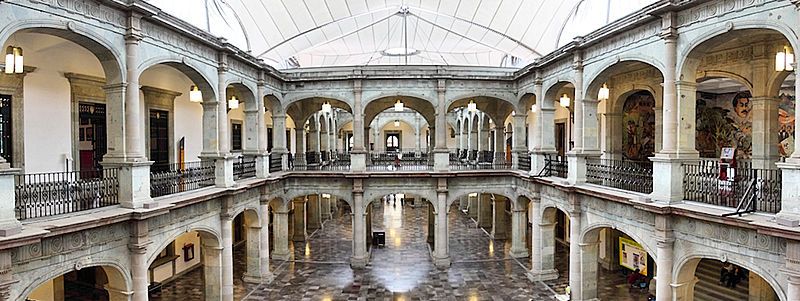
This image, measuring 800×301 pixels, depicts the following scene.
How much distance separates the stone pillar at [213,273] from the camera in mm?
13648

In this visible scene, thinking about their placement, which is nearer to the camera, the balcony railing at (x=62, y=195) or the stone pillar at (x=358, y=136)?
the balcony railing at (x=62, y=195)

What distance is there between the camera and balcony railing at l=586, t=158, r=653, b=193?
1144cm

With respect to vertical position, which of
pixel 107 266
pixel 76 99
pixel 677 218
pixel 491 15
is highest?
pixel 491 15

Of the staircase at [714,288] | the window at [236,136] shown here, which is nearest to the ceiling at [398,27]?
the window at [236,136]

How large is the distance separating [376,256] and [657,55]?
14.0 m

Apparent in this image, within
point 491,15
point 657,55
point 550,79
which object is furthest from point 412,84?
point 657,55

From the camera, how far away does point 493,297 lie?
51.2 ft

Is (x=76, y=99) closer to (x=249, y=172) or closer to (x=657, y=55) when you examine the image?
(x=249, y=172)

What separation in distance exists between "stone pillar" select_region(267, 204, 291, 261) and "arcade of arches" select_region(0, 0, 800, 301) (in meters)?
0.13

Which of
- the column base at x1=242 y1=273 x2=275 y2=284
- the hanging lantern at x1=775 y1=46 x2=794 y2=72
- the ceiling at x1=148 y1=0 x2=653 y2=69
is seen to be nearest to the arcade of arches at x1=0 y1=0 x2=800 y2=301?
the hanging lantern at x1=775 y1=46 x2=794 y2=72

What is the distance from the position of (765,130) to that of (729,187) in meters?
2.26

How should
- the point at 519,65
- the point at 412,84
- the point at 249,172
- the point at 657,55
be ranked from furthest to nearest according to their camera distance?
the point at 519,65 → the point at 412,84 → the point at 249,172 → the point at 657,55

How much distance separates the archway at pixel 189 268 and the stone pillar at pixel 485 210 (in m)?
14.5

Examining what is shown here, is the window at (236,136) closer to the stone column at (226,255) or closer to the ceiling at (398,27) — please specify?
the ceiling at (398,27)
